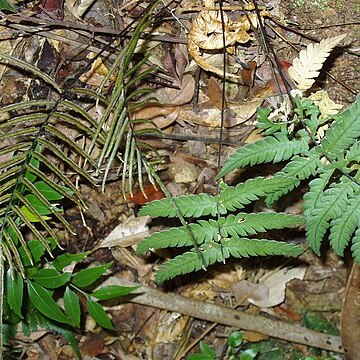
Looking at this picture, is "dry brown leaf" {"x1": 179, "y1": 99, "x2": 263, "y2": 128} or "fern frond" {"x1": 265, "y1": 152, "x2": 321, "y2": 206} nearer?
"fern frond" {"x1": 265, "y1": 152, "x2": 321, "y2": 206}

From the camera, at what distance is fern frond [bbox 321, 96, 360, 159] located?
5.34 feet

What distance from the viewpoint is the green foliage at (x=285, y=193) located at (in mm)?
1691

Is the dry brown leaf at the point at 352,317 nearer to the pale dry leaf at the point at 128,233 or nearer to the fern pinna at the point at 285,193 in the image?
the fern pinna at the point at 285,193

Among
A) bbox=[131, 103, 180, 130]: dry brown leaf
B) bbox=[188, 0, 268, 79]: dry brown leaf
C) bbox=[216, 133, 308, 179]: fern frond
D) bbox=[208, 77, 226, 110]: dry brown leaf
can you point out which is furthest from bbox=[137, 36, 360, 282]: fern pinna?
bbox=[131, 103, 180, 130]: dry brown leaf

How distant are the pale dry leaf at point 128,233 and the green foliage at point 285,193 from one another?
0.74m

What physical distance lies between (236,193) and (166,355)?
1373 mm

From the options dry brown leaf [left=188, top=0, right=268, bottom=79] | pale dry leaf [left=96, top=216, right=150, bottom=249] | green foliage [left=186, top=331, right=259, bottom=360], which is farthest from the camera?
green foliage [left=186, top=331, right=259, bottom=360]

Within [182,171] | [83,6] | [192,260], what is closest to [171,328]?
[182,171]

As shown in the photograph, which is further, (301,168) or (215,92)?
(215,92)

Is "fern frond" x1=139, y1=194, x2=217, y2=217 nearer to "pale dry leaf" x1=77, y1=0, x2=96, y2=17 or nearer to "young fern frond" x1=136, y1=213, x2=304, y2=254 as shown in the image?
"young fern frond" x1=136, y1=213, x2=304, y2=254

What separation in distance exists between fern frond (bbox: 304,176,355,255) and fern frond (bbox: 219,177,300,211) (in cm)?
12

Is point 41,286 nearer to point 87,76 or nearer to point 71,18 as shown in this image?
point 87,76

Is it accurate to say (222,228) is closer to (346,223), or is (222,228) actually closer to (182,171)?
(346,223)

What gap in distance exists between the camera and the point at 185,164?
2525mm
